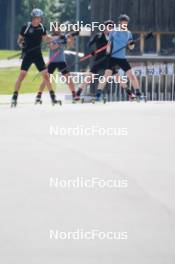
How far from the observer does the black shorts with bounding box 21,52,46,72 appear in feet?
68.2

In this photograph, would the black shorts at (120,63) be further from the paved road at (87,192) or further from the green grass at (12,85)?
the green grass at (12,85)

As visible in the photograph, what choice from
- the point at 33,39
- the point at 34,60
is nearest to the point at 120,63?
the point at 34,60

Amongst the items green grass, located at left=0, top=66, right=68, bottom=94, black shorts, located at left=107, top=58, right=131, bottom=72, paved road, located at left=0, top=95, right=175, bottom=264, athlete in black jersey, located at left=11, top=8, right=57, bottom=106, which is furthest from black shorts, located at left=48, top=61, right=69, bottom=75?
green grass, located at left=0, top=66, right=68, bottom=94

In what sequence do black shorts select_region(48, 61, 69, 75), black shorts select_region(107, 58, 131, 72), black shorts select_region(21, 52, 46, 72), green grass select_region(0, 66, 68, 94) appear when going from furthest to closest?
green grass select_region(0, 66, 68, 94) < black shorts select_region(107, 58, 131, 72) < black shorts select_region(48, 61, 69, 75) < black shorts select_region(21, 52, 46, 72)

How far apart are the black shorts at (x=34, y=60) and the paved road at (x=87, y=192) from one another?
4.28 meters

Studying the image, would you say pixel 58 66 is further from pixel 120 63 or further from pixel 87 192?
pixel 87 192

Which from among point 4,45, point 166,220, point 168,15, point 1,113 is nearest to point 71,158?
point 166,220

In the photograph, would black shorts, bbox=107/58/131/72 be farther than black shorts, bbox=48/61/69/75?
Yes

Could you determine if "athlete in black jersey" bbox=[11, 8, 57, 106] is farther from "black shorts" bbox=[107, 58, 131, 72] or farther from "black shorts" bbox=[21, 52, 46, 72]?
"black shorts" bbox=[107, 58, 131, 72]

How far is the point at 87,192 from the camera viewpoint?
955 centimetres

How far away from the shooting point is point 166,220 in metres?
8.21

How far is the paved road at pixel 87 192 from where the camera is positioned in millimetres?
7156

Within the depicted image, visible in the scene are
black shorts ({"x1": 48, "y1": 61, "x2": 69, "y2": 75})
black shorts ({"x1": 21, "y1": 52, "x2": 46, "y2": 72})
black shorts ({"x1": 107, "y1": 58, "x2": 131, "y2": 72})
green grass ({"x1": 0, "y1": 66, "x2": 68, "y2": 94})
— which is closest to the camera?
black shorts ({"x1": 21, "y1": 52, "x2": 46, "y2": 72})

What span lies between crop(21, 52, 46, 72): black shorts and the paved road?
4.28 meters
